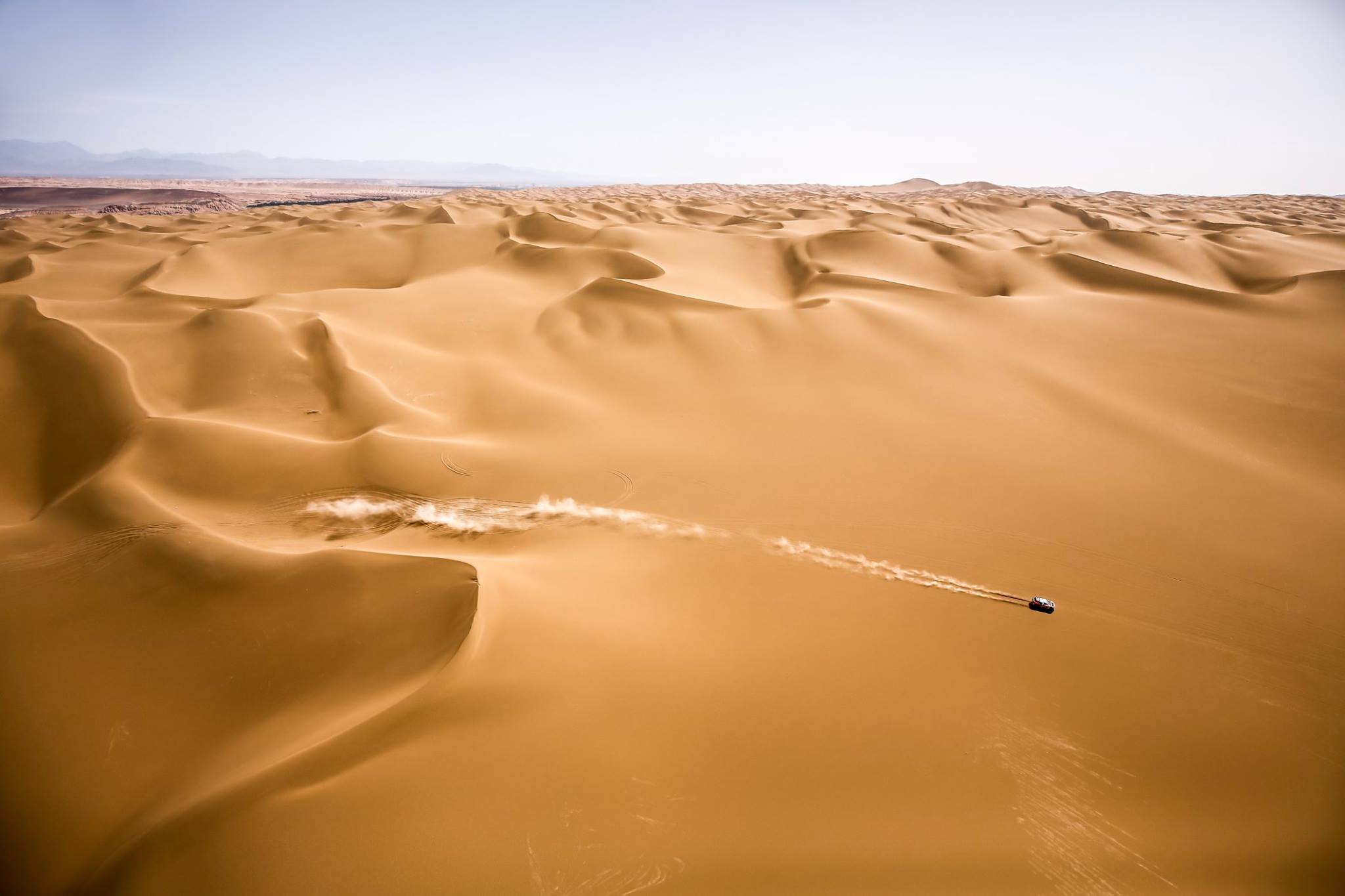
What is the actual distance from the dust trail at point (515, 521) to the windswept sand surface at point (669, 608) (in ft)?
0.12

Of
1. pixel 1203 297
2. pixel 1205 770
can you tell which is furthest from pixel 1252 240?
pixel 1205 770

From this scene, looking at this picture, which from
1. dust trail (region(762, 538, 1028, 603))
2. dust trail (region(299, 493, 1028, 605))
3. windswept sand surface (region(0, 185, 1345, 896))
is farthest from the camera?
dust trail (region(299, 493, 1028, 605))

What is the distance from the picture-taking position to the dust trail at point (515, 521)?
368cm

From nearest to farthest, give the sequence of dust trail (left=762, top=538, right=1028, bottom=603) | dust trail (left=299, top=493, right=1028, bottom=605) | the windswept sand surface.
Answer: the windswept sand surface
dust trail (left=762, top=538, right=1028, bottom=603)
dust trail (left=299, top=493, right=1028, bottom=605)

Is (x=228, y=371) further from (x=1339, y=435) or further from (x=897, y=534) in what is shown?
(x=1339, y=435)

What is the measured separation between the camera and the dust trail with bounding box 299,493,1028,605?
3676 millimetres

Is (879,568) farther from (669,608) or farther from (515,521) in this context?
(515,521)

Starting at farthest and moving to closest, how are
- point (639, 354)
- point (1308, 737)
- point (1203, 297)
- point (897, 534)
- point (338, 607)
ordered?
1. point (1203, 297)
2. point (639, 354)
3. point (897, 534)
4. point (338, 607)
5. point (1308, 737)

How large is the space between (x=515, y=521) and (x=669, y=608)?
1.47 metres

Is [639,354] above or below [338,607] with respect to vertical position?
above

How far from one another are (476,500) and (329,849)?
2.50m

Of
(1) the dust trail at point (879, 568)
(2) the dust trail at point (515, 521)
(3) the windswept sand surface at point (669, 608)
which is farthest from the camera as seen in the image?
(2) the dust trail at point (515, 521)

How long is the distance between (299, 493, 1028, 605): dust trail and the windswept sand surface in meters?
0.04

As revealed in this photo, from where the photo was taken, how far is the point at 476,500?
14.0 ft
